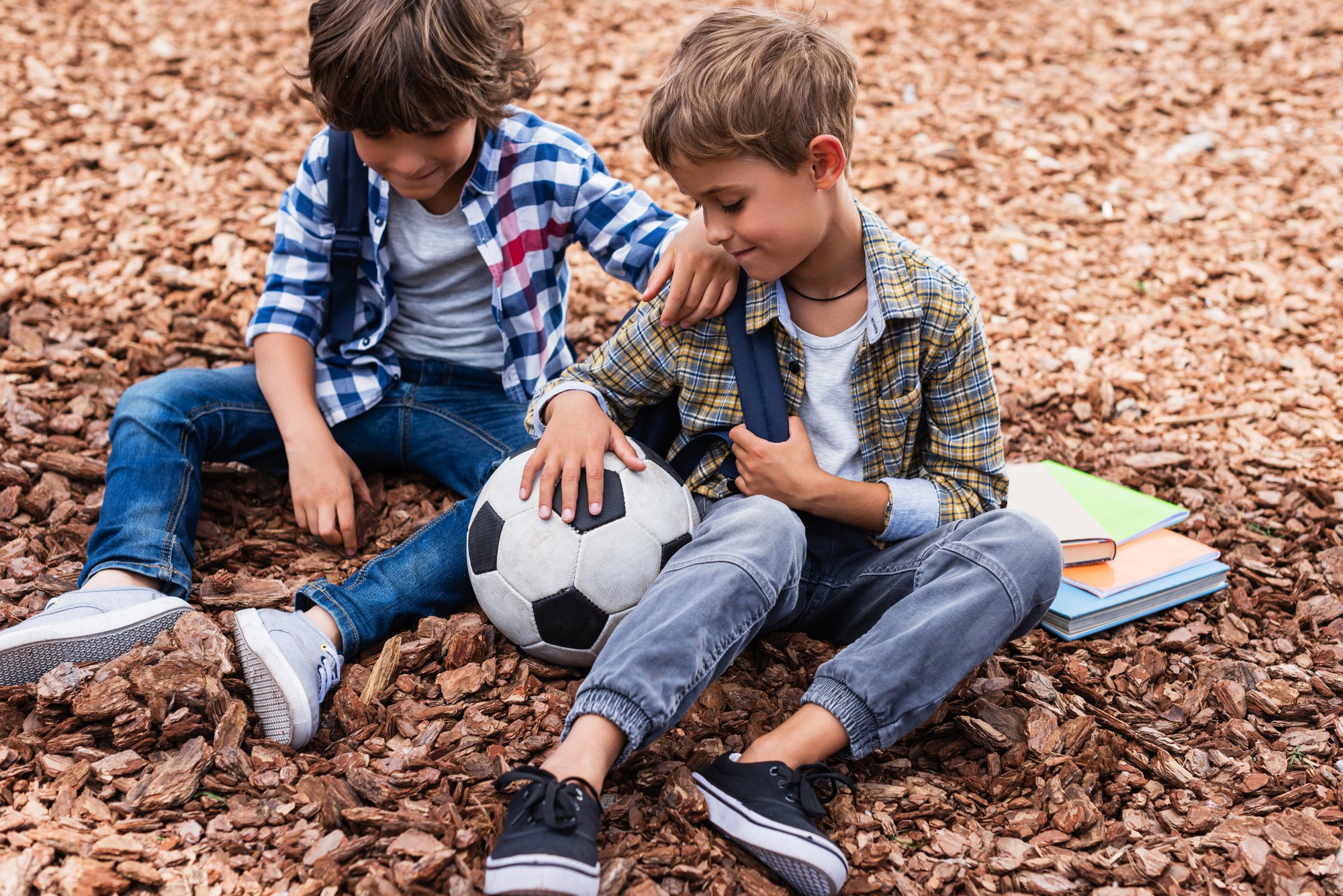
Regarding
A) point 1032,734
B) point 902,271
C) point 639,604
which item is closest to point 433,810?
point 639,604

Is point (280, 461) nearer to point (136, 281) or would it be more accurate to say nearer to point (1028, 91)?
point (136, 281)

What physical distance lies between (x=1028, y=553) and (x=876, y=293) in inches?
26.7

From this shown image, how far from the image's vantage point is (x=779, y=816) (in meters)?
2.08

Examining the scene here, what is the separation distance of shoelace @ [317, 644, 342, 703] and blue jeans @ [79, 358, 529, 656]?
111 mm

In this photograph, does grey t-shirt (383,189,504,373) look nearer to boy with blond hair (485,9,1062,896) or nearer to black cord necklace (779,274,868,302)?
boy with blond hair (485,9,1062,896)

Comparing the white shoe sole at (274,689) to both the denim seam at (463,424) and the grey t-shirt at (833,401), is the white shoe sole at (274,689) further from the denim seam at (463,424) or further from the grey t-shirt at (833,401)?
the grey t-shirt at (833,401)

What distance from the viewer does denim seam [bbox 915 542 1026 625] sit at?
236cm

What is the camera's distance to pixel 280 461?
3355 mm

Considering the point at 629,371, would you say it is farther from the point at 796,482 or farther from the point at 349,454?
the point at 349,454

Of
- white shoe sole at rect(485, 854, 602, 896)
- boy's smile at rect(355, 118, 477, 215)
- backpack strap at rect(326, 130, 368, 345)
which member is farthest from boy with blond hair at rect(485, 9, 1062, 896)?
backpack strap at rect(326, 130, 368, 345)

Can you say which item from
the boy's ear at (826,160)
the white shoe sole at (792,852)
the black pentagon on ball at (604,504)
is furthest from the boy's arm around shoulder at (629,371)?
the white shoe sole at (792,852)

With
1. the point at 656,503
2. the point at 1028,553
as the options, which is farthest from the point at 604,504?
the point at 1028,553

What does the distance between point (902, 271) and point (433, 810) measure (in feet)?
5.08

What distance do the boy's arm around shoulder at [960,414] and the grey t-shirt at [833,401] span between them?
0.14 metres
